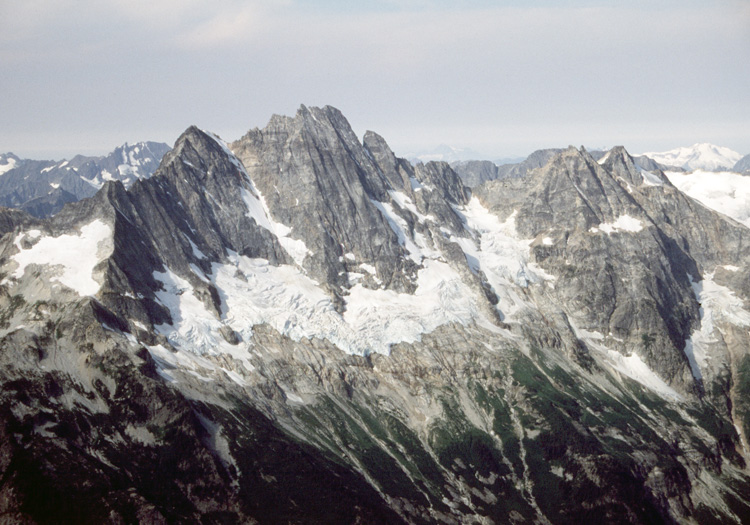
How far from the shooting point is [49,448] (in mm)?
195625

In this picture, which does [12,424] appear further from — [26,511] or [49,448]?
[26,511]

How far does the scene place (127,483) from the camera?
644 feet

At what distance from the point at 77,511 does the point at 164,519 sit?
78.8ft

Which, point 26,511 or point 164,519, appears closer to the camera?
point 26,511

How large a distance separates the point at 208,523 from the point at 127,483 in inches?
1100

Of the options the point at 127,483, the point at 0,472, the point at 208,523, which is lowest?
the point at 208,523

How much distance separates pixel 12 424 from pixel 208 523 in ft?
224

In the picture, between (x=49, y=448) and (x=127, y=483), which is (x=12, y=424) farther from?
(x=127, y=483)

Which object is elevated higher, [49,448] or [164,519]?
[49,448]

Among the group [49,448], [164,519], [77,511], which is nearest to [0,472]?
[49,448]

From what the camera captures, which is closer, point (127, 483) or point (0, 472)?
point (0, 472)

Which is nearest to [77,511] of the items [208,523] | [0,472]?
[0,472]

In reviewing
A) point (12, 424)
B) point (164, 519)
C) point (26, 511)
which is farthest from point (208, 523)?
point (12, 424)

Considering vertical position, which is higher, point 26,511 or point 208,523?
point 26,511
